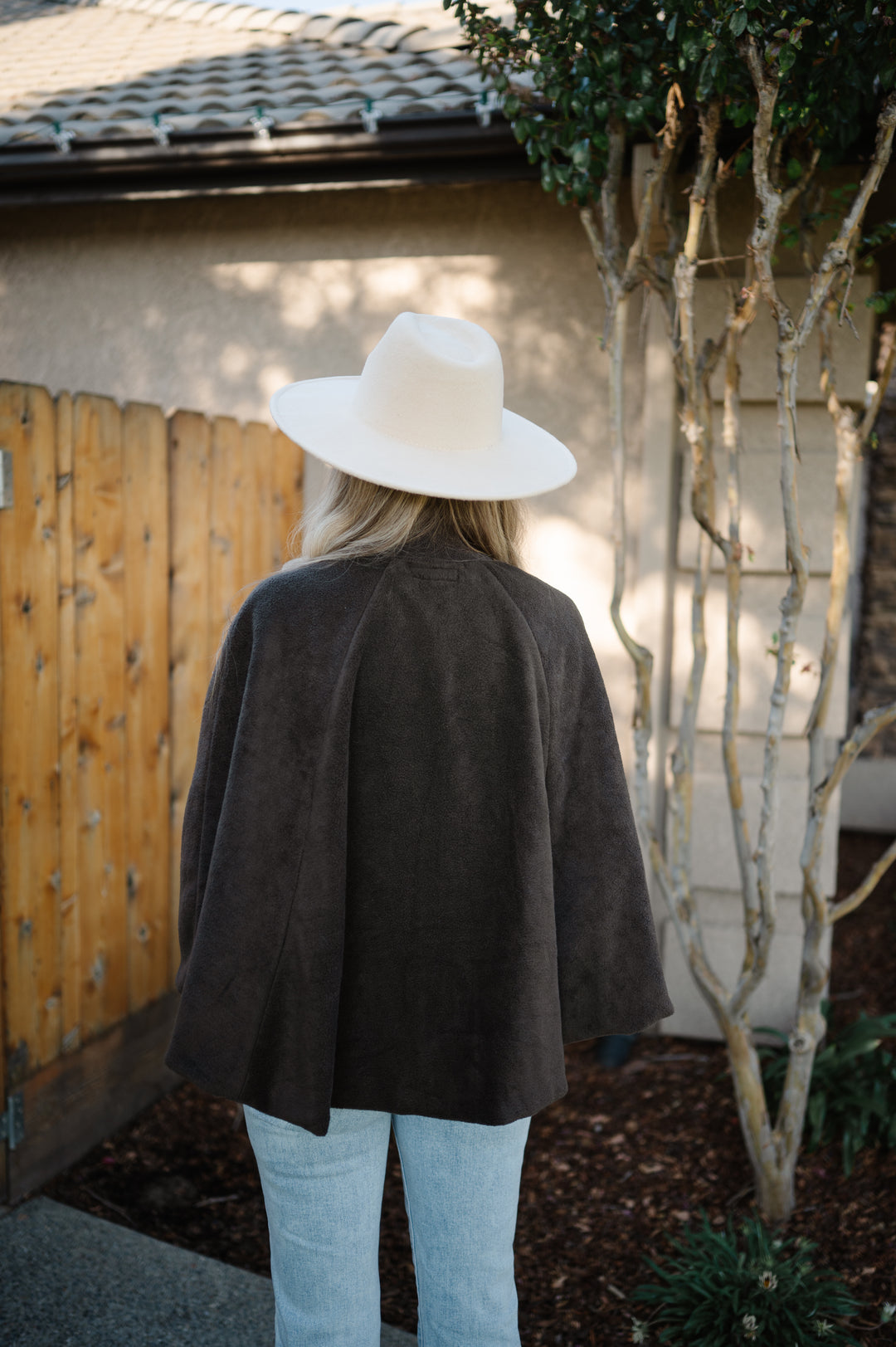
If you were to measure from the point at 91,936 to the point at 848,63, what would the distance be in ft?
9.62

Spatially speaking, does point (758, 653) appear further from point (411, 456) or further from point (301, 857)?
point (301, 857)

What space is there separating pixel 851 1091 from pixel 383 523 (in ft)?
8.15

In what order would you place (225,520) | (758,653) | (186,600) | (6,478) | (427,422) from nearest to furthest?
(427,422)
(6,478)
(186,600)
(225,520)
(758,653)

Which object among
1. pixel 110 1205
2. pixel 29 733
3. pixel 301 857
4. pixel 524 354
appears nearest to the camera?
Result: pixel 301 857

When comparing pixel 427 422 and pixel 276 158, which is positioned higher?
pixel 276 158

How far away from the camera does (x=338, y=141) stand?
357 centimetres

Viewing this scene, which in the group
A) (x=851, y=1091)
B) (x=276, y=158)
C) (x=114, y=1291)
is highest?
(x=276, y=158)

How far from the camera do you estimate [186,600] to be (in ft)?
10.7

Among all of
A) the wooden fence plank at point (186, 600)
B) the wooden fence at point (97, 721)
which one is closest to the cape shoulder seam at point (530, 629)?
the wooden fence at point (97, 721)

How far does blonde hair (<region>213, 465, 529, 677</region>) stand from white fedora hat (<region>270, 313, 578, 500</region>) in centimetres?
4

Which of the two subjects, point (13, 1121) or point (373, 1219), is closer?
point (373, 1219)

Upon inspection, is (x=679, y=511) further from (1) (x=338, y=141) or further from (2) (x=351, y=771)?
(2) (x=351, y=771)

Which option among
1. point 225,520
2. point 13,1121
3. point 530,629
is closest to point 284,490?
point 225,520

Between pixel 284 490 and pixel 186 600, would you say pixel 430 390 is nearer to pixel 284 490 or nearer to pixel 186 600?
pixel 186 600
